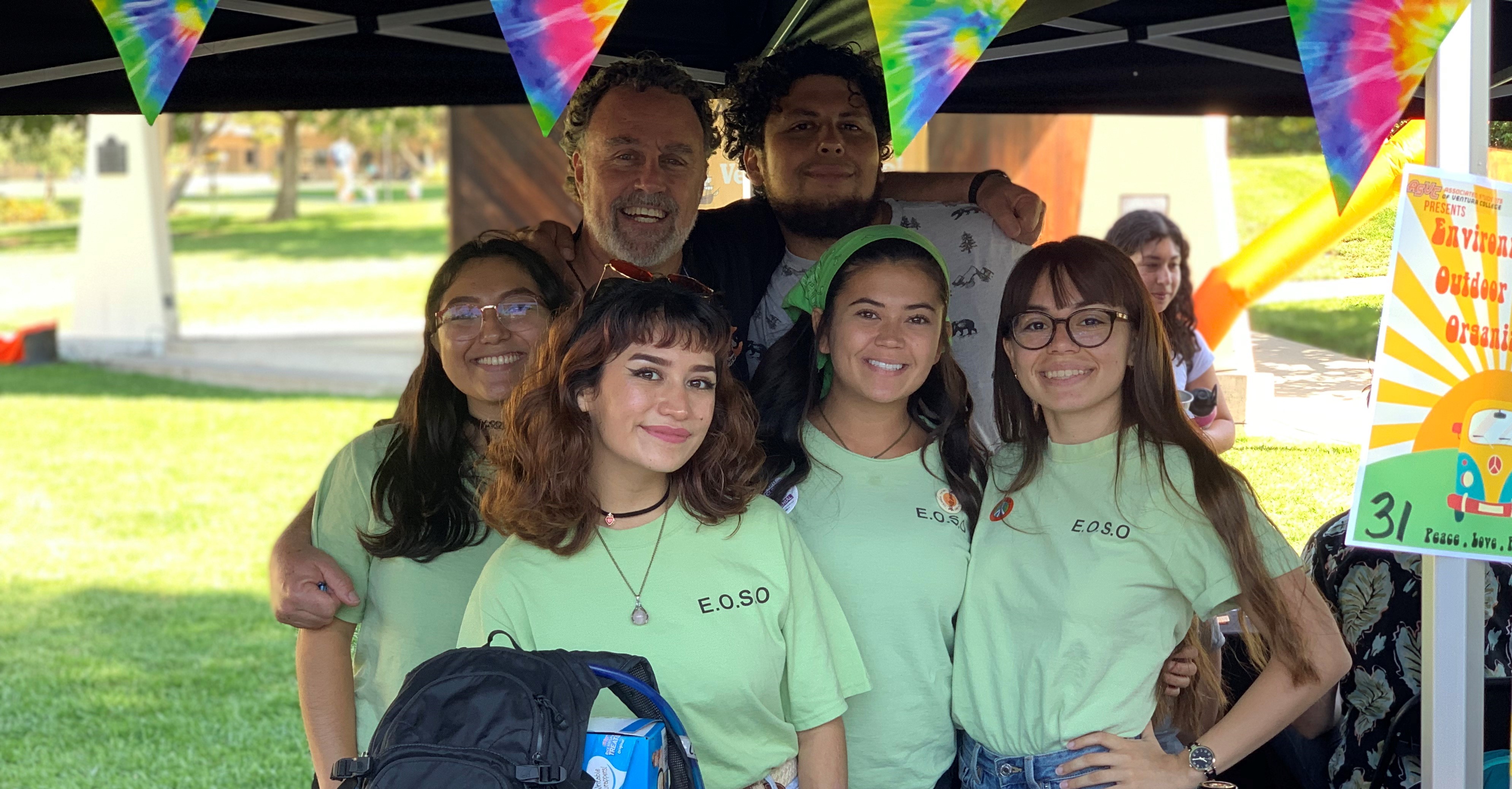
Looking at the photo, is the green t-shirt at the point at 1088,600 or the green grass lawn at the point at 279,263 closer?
the green t-shirt at the point at 1088,600

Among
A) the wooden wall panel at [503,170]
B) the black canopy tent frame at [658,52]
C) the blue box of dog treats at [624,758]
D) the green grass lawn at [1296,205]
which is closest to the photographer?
the blue box of dog treats at [624,758]

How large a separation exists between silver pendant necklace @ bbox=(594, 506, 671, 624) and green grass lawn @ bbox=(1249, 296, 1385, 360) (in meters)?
1.17

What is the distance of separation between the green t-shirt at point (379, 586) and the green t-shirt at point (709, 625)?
0.32 metres

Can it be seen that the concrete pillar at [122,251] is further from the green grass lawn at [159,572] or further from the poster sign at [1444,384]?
the poster sign at [1444,384]

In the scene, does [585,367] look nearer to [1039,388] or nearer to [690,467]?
[690,467]

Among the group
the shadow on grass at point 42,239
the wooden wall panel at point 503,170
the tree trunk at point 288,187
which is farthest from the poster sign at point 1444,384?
the tree trunk at point 288,187

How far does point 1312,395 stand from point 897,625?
105 cm

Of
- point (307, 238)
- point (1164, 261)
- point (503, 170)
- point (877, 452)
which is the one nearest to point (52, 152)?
point (307, 238)

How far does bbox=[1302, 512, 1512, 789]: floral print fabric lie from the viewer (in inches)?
108

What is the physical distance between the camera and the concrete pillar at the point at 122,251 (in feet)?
47.7

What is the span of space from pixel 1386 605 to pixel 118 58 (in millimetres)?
3150

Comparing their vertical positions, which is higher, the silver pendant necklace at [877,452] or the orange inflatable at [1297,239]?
the orange inflatable at [1297,239]

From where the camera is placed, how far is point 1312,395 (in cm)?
267

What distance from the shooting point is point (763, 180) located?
333cm
